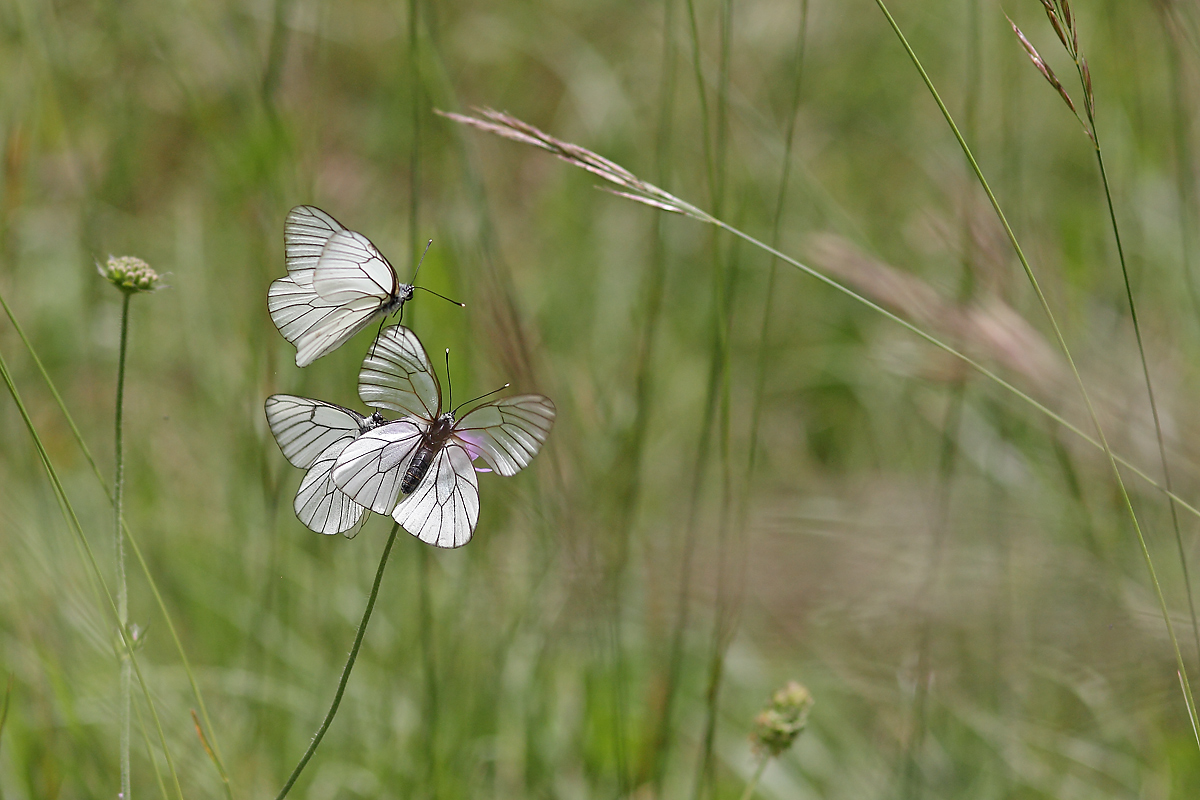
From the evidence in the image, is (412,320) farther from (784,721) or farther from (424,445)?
(784,721)

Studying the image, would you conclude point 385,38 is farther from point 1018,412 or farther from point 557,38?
point 1018,412

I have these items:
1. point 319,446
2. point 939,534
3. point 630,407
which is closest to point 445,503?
point 319,446

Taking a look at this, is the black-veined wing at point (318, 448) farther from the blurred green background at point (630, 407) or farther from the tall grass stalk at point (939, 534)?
the tall grass stalk at point (939, 534)

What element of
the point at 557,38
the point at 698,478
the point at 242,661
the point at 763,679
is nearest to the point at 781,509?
the point at 763,679

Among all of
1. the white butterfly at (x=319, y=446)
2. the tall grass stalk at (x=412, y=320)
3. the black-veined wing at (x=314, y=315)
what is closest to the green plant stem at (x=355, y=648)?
the white butterfly at (x=319, y=446)

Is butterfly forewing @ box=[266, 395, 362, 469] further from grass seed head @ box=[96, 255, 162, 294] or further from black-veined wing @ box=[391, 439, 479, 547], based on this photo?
grass seed head @ box=[96, 255, 162, 294]

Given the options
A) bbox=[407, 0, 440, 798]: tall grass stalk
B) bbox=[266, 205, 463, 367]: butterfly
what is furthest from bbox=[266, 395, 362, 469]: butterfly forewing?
bbox=[407, 0, 440, 798]: tall grass stalk
